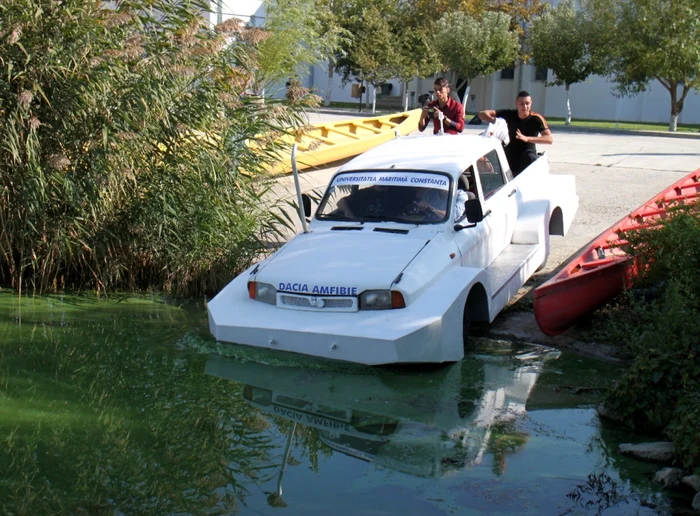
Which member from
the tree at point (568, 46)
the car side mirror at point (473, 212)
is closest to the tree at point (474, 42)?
the tree at point (568, 46)

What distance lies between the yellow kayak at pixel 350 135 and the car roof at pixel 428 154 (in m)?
5.41

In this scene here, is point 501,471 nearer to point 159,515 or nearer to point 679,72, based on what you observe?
point 159,515

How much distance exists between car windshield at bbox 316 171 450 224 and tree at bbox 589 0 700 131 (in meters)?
25.0

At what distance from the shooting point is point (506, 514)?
4887 mm

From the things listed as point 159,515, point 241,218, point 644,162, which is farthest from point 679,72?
point 159,515

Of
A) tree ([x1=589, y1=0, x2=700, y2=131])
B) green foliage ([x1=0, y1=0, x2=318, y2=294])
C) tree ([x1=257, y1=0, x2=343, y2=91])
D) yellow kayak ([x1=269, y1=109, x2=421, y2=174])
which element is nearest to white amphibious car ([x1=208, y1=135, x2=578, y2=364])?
green foliage ([x1=0, y1=0, x2=318, y2=294])

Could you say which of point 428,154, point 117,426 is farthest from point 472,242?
point 117,426

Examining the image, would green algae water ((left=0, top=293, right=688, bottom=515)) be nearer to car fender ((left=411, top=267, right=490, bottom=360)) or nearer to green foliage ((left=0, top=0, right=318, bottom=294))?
car fender ((left=411, top=267, right=490, bottom=360))

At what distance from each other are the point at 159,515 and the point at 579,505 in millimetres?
2375

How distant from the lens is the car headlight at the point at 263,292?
7.62 meters

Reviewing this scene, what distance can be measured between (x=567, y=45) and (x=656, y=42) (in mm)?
5442

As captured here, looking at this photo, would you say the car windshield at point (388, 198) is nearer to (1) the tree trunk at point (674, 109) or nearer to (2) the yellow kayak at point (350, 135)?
(2) the yellow kayak at point (350, 135)

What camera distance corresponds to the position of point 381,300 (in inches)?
284

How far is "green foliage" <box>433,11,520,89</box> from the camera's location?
40.4 meters
